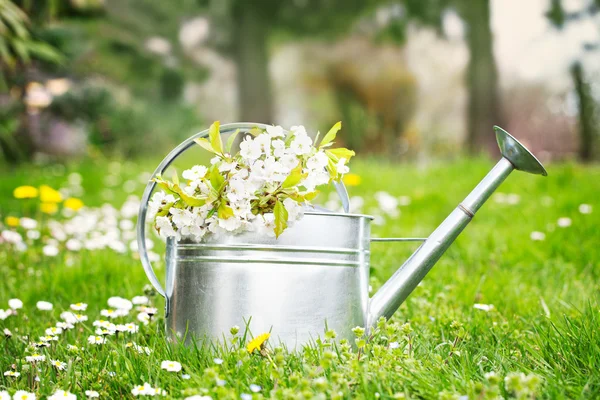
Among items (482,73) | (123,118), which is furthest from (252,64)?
(482,73)

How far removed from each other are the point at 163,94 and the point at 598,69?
6.80 m

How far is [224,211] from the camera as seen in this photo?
133 centimetres

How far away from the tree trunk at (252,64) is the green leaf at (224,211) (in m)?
8.38

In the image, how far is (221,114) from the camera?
14.1 meters

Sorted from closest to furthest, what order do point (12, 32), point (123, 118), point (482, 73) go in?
point (12, 32) < point (482, 73) < point (123, 118)

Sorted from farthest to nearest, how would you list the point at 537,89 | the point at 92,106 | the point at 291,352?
the point at 537,89 < the point at 92,106 < the point at 291,352

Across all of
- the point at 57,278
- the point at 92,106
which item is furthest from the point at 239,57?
the point at 57,278

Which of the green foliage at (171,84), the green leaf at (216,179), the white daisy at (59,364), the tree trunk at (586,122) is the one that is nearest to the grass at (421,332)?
the white daisy at (59,364)

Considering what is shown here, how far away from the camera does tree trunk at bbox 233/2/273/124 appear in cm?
966

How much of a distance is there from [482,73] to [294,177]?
8.20 meters

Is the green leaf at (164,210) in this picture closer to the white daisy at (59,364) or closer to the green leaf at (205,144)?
the green leaf at (205,144)

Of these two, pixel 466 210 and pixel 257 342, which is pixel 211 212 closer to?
pixel 257 342

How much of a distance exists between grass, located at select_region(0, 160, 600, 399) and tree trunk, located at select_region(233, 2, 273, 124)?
6148 mm

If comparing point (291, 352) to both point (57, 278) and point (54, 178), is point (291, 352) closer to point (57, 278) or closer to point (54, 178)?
point (57, 278)
